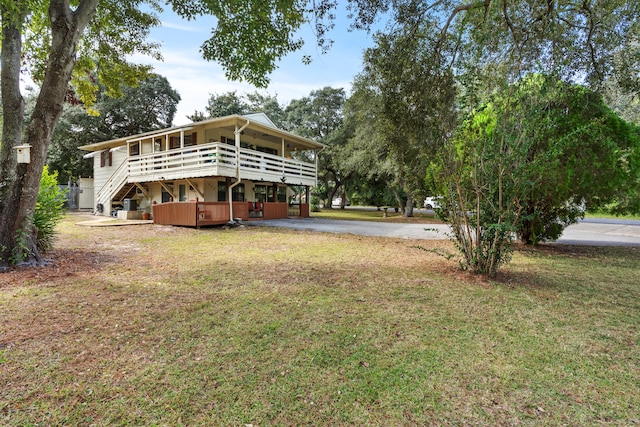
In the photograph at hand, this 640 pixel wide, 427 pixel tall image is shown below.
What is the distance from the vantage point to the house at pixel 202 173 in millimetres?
14109

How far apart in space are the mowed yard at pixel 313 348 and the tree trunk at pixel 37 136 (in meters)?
0.70

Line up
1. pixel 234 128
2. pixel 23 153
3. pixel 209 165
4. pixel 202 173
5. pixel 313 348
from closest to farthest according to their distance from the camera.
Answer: pixel 313 348, pixel 23 153, pixel 209 165, pixel 202 173, pixel 234 128

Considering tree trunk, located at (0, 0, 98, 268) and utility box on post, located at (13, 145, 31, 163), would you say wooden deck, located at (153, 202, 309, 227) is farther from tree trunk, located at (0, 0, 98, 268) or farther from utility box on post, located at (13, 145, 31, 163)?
utility box on post, located at (13, 145, 31, 163)

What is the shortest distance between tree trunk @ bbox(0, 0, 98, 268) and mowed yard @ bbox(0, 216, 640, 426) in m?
0.70

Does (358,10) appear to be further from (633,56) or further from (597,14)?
(633,56)

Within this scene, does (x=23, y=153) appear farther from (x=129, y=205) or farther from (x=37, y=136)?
(x=129, y=205)

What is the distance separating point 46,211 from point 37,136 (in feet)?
6.81

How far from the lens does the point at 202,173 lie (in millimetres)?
14336

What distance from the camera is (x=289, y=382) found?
8.00 feet

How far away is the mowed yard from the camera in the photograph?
2.14 m

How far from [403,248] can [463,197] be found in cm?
370

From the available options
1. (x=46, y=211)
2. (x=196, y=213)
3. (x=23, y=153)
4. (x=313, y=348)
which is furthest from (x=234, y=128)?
(x=313, y=348)

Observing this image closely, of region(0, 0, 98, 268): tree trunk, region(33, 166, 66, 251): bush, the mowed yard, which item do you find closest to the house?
region(33, 166, 66, 251): bush

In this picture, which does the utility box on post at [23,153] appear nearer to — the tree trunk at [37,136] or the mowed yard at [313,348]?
the tree trunk at [37,136]
